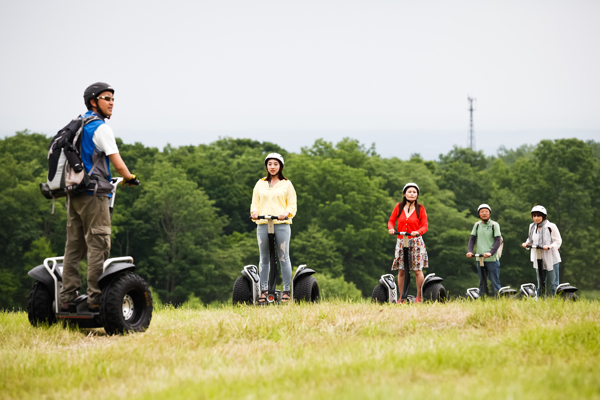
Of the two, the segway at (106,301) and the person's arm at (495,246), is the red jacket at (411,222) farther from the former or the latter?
the segway at (106,301)

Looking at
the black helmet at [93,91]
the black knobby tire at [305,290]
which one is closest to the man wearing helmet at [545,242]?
the black knobby tire at [305,290]

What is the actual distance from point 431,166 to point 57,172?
6538 centimetres

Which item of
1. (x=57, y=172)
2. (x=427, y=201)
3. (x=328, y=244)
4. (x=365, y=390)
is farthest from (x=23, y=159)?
(x=365, y=390)

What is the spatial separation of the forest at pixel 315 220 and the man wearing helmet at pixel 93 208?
37170mm

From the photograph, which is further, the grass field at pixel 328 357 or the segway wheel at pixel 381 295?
the segway wheel at pixel 381 295

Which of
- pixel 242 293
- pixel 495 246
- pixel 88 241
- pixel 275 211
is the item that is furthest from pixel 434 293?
pixel 88 241

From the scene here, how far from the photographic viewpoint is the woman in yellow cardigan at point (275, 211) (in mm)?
8297

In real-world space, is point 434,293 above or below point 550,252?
below

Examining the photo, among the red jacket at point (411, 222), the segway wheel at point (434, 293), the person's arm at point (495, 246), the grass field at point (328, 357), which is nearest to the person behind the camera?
the grass field at point (328, 357)

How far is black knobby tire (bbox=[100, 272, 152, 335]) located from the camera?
5652mm

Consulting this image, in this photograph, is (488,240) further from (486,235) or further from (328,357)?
(328,357)

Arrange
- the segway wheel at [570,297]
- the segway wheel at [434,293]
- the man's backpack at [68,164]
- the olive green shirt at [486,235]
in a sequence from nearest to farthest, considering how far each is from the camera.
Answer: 1. the man's backpack at [68,164]
2. the segway wheel at [570,297]
3. the segway wheel at [434,293]
4. the olive green shirt at [486,235]

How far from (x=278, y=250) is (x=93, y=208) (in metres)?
3.14

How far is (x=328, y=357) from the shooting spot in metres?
4.56
